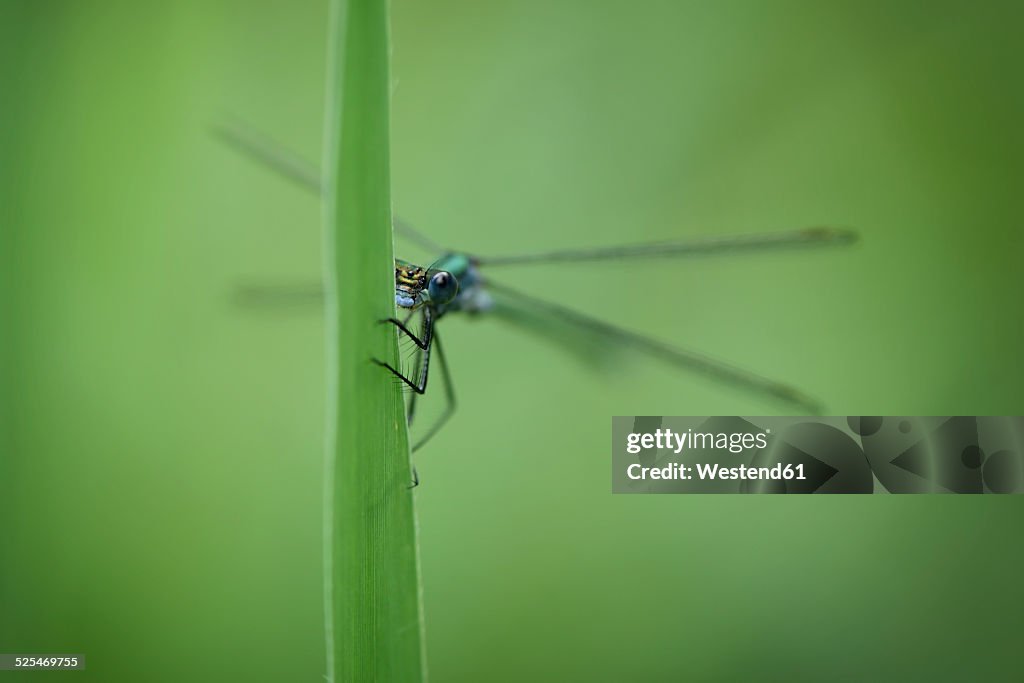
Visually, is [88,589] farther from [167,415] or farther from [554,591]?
[554,591]

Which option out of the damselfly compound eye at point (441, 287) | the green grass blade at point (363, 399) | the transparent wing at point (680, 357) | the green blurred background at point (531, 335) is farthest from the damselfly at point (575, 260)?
the green grass blade at point (363, 399)

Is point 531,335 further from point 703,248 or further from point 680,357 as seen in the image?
point 703,248

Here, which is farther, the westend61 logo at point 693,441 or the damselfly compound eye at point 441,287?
the westend61 logo at point 693,441

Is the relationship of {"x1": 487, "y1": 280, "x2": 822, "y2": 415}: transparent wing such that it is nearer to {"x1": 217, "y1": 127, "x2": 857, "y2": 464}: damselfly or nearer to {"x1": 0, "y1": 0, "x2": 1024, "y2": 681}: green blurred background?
{"x1": 217, "y1": 127, "x2": 857, "y2": 464}: damselfly

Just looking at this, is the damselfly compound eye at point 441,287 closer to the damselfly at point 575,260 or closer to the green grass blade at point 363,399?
the damselfly at point 575,260

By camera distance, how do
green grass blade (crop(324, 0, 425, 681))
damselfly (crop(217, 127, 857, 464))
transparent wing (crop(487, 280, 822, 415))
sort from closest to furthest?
green grass blade (crop(324, 0, 425, 681)) < damselfly (crop(217, 127, 857, 464)) < transparent wing (crop(487, 280, 822, 415))

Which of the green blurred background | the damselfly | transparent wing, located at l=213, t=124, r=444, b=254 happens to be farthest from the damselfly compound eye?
the green blurred background
